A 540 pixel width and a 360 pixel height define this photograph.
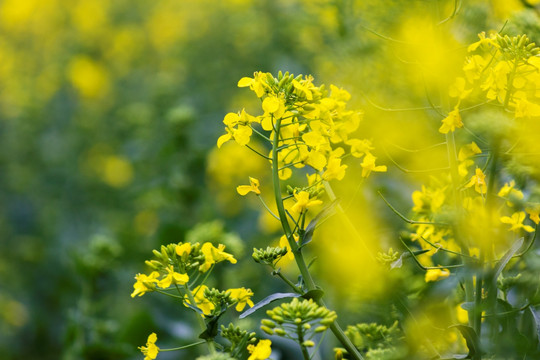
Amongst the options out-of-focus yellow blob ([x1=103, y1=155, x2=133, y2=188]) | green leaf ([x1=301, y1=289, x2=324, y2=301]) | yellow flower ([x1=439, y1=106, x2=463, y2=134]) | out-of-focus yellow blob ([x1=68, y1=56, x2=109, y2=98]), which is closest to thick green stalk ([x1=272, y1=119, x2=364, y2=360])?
green leaf ([x1=301, y1=289, x2=324, y2=301])

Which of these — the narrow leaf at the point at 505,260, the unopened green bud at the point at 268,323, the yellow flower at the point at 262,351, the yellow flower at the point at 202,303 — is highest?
the yellow flower at the point at 202,303

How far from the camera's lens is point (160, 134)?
2562 millimetres

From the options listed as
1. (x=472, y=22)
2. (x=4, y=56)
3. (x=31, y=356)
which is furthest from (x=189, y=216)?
(x=4, y=56)

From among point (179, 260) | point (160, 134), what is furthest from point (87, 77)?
point (179, 260)

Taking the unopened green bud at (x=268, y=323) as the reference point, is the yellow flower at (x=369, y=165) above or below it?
above

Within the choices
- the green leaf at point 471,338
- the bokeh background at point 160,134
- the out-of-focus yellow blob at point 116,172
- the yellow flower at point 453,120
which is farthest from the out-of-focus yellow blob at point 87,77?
the green leaf at point 471,338

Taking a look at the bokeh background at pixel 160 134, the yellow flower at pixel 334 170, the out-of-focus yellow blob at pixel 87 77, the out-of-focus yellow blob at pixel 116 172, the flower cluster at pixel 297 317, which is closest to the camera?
the flower cluster at pixel 297 317

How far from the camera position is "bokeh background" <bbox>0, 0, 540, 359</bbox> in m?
1.28

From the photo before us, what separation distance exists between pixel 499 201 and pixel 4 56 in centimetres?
453

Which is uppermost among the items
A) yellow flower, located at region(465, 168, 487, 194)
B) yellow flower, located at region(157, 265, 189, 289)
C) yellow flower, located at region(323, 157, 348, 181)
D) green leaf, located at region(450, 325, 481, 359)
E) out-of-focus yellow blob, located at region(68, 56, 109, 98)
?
out-of-focus yellow blob, located at region(68, 56, 109, 98)

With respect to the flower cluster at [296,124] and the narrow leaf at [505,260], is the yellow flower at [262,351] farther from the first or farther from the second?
the narrow leaf at [505,260]

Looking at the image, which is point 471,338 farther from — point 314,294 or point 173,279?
point 173,279

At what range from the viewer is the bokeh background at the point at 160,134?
4.19ft

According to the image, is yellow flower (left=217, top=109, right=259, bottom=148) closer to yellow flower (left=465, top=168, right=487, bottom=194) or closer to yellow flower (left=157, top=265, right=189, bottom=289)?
yellow flower (left=157, top=265, right=189, bottom=289)
